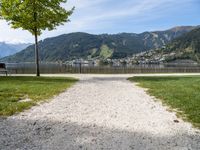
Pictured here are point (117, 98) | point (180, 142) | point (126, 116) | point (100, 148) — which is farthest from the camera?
point (117, 98)

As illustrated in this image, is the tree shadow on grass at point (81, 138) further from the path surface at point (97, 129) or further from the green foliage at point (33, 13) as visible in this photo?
the green foliage at point (33, 13)

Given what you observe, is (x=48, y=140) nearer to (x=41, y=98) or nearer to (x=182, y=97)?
(x=41, y=98)

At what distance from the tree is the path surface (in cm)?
2096

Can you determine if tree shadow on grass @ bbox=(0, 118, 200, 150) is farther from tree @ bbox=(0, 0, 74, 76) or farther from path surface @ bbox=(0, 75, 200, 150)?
tree @ bbox=(0, 0, 74, 76)

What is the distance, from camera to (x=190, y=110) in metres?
13.0

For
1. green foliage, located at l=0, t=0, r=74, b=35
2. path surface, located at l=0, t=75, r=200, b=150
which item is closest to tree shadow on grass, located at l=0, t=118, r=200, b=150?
path surface, located at l=0, t=75, r=200, b=150

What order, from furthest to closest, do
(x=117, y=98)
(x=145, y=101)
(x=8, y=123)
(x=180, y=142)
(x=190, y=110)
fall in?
1. (x=117, y=98)
2. (x=145, y=101)
3. (x=190, y=110)
4. (x=8, y=123)
5. (x=180, y=142)

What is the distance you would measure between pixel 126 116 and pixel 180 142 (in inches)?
141

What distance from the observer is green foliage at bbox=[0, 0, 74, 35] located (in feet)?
Result: 111

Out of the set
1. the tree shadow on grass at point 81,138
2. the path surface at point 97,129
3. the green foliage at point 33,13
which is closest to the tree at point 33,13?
the green foliage at point 33,13

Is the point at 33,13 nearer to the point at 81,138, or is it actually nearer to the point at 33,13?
the point at 33,13

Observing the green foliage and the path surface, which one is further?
the green foliage

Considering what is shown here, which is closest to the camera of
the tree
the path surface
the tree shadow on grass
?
the tree shadow on grass

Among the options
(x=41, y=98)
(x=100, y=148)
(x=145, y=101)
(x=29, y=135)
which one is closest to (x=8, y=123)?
(x=29, y=135)
